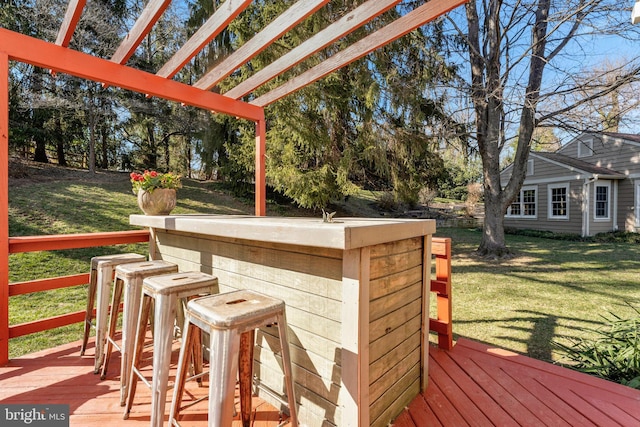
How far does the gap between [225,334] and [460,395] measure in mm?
1551

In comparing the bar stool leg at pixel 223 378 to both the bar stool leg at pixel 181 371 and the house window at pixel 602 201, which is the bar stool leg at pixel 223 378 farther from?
the house window at pixel 602 201

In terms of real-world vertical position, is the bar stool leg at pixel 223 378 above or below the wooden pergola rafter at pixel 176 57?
below

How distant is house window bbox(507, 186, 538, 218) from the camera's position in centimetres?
1230

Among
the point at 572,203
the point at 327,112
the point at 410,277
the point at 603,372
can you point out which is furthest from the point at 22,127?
the point at 572,203

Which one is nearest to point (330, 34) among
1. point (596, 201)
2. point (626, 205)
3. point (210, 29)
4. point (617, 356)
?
point (210, 29)

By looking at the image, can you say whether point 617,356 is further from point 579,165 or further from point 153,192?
point 579,165

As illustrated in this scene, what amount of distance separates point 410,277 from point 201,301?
1153 millimetres

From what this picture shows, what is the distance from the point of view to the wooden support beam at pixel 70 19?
6.59ft

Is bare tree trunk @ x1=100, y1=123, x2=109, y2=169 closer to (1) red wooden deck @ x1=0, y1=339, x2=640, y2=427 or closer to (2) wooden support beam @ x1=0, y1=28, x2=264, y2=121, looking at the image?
(2) wooden support beam @ x1=0, y1=28, x2=264, y2=121

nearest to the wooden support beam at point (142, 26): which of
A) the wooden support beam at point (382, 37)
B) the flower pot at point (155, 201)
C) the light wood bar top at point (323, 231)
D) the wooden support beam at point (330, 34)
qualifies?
the wooden support beam at point (330, 34)

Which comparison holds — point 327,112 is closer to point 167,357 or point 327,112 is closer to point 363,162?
point 363,162

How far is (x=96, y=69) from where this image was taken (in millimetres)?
2465

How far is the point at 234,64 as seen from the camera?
8.86 feet

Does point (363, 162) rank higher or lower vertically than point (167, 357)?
higher
